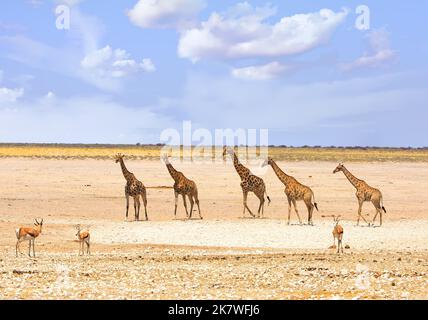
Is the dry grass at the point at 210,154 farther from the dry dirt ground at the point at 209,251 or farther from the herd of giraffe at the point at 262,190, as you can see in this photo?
the herd of giraffe at the point at 262,190

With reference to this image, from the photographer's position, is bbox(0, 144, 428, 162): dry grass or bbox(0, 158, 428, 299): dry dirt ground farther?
bbox(0, 144, 428, 162): dry grass

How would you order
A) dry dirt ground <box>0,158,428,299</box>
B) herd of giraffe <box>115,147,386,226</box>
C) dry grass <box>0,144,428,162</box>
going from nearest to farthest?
dry dirt ground <box>0,158,428,299</box> < herd of giraffe <box>115,147,386,226</box> < dry grass <box>0,144,428,162</box>

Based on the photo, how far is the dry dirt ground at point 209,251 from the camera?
1076cm

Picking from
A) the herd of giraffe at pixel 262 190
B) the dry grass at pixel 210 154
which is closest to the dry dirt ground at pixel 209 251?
the herd of giraffe at pixel 262 190

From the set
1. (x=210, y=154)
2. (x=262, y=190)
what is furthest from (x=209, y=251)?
(x=210, y=154)

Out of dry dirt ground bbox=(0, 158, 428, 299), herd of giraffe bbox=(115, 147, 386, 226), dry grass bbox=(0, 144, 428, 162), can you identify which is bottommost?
dry dirt ground bbox=(0, 158, 428, 299)

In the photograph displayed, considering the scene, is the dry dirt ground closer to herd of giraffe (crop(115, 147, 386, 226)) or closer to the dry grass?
herd of giraffe (crop(115, 147, 386, 226))

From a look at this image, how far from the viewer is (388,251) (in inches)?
649

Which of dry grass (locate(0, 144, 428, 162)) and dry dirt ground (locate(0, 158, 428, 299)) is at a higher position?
dry grass (locate(0, 144, 428, 162))

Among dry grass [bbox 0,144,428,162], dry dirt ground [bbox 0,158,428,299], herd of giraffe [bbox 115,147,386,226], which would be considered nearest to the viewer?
dry dirt ground [bbox 0,158,428,299]

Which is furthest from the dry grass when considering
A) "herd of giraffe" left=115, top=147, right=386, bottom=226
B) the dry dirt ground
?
"herd of giraffe" left=115, top=147, right=386, bottom=226

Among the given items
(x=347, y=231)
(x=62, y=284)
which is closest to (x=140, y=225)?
(x=347, y=231)

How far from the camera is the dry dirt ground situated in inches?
424
